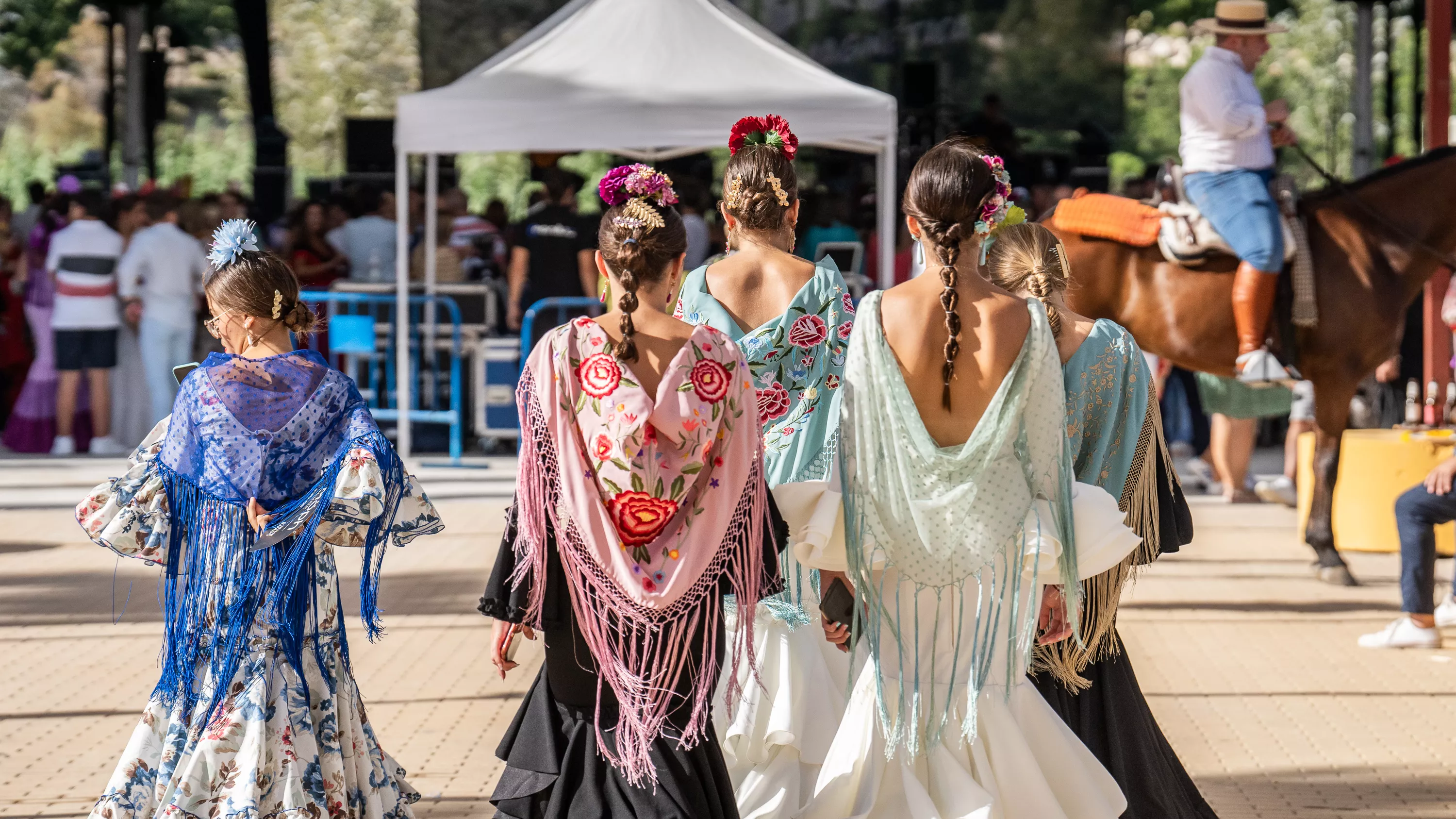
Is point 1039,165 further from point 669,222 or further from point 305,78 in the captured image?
point 305,78

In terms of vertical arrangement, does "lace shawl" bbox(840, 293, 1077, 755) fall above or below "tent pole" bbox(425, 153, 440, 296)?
below

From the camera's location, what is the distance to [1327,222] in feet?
29.9

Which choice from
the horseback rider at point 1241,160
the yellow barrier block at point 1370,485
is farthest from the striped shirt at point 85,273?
the yellow barrier block at point 1370,485

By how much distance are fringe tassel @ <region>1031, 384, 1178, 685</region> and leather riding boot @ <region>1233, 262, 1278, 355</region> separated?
4894 millimetres

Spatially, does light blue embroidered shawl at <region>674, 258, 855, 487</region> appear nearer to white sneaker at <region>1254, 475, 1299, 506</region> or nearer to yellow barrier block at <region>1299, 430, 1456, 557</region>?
yellow barrier block at <region>1299, 430, 1456, 557</region>

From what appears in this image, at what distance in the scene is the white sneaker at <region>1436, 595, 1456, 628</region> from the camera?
7.47 m

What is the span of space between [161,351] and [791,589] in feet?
33.1

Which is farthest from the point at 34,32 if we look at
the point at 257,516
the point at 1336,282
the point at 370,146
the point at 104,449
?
the point at 257,516

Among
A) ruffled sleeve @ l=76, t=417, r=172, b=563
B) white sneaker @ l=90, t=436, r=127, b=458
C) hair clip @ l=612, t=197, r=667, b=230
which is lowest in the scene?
white sneaker @ l=90, t=436, r=127, b=458

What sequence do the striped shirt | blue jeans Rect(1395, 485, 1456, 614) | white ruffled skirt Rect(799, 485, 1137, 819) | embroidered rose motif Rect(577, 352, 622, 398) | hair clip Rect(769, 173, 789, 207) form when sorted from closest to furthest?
embroidered rose motif Rect(577, 352, 622, 398)
white ruffled skirt Rect(799, 485, 1137, 819)
hair clip Rect(769, 173, 789, 207)
blue jeans Rect(1395, 485, 1456, 614)
the striped shirt

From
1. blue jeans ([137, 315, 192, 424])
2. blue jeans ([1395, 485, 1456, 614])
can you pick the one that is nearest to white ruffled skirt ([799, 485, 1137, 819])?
blue jeans ([1395, 485, 1456, 614])

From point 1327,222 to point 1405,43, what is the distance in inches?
1357

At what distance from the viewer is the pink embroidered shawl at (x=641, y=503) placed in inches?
140

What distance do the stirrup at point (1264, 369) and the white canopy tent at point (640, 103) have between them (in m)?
3.26
